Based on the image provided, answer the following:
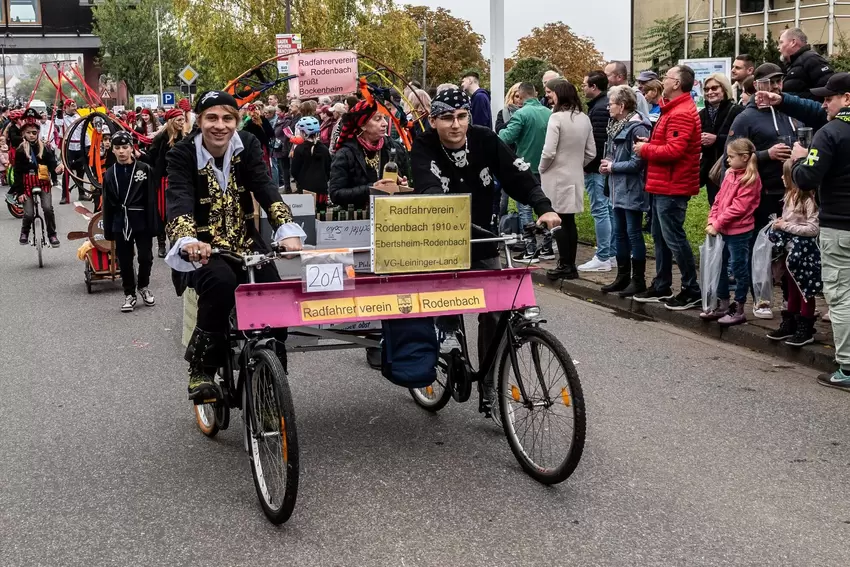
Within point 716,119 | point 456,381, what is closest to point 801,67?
point 716,119

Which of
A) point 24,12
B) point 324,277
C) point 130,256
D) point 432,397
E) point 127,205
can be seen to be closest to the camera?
point 324,277

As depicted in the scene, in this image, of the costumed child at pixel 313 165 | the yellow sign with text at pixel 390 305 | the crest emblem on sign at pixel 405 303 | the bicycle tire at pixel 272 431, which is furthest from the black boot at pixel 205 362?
the costumed child at pixel 313 165

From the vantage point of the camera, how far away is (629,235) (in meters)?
10.2

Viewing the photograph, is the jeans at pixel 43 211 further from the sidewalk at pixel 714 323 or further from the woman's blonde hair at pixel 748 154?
the woman's blonde hair at pixel 748 154

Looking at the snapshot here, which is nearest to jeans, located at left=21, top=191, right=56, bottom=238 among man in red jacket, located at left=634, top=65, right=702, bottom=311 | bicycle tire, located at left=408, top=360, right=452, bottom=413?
man in red jacket, located at left=634, top=65, right=702, bottom=311

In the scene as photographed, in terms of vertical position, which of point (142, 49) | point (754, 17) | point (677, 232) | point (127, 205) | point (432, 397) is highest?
point (142, 49)

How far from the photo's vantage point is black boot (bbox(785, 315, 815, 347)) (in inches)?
316

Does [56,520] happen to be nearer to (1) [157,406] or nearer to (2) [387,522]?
(2) [387,522]

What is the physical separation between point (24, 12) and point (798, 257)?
292 feet

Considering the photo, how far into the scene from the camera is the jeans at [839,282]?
7094 mm

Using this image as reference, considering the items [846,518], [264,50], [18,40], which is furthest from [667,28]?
[18,40]

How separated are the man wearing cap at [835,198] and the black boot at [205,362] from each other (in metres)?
3.96

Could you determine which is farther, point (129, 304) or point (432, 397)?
point (129, 304)

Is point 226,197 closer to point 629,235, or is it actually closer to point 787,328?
point 787,328
